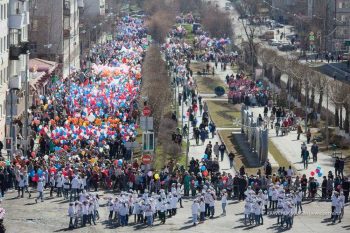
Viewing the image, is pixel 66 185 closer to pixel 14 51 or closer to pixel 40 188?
pixel 40 188

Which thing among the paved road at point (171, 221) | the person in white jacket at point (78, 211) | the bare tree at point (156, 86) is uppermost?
the bare tree at point (156, 86)

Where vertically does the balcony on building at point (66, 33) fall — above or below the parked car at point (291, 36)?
below

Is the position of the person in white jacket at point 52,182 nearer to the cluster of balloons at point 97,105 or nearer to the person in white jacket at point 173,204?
the person in white jacket at point 173,204

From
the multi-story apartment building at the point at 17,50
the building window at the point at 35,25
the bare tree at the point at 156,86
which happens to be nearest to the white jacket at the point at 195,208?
the bare tree at the point at 156,86

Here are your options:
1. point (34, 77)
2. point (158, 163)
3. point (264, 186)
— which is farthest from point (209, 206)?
point (34, 77)

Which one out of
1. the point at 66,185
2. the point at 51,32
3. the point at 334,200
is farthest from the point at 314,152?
the point at 51,32

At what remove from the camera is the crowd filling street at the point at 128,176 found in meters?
56.5

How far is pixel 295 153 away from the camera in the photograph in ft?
250

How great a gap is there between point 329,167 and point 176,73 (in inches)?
1949

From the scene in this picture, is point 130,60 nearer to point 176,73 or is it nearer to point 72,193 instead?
point 176,73

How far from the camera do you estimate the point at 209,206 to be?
5750cm

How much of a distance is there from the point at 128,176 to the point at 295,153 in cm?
1594

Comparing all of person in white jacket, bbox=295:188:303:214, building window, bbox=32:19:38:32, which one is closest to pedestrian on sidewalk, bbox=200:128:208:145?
person in white jacket, bbox=295:188:303:214

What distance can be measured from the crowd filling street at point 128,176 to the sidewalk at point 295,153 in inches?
23.8
